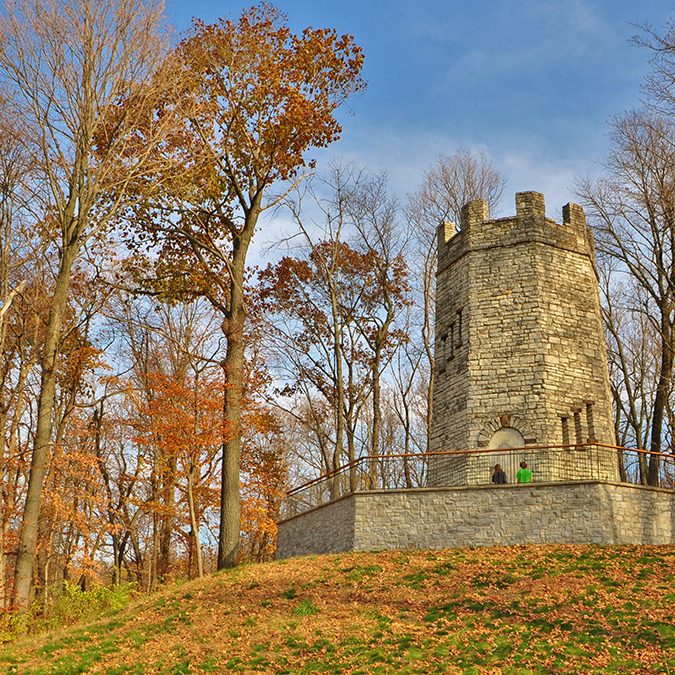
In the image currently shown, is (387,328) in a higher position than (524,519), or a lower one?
higher

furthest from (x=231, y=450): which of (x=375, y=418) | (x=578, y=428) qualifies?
(x=578, y=428)

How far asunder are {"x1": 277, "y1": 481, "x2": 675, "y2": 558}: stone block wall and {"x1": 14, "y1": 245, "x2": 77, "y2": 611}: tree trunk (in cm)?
645

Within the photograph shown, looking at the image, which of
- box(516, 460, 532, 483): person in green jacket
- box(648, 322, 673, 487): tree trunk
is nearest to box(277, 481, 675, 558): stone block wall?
box(516, 460, 532, 483): person in green jacket

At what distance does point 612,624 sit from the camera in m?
11.7

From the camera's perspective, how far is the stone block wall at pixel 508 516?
1653 centimetres

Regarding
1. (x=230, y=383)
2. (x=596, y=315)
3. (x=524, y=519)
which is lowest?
(x=524, y=519)

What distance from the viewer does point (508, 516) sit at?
16.9 meters

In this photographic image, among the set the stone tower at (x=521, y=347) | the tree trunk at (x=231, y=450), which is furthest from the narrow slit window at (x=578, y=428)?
the tree trunk at (x=231, y=450)

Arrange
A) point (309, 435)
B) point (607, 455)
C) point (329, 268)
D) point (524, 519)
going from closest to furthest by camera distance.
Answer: point (524, 519) → point (607, 455) → point (329, 268) → point (309, 435)

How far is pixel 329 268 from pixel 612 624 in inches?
668

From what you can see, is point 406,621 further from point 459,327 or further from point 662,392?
point 662,392

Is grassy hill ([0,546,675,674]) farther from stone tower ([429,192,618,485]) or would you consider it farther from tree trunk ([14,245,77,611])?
stone tower ([429,192,618,485])

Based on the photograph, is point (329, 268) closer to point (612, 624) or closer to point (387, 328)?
point (387, 328)

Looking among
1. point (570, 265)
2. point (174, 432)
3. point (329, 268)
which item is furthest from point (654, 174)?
point (174, 432)
